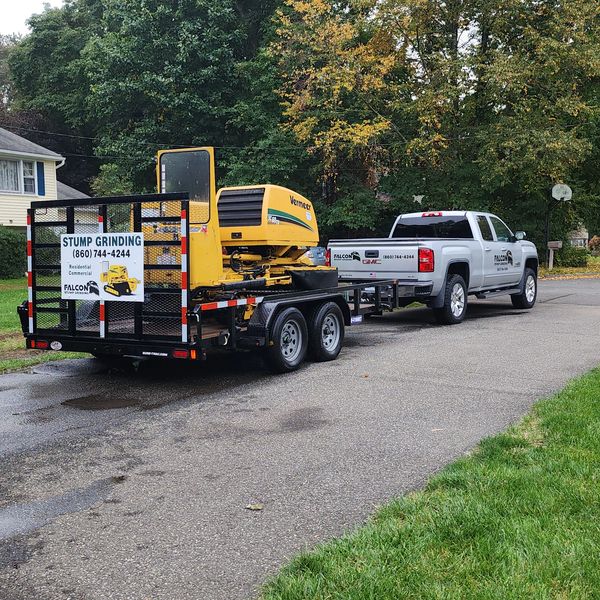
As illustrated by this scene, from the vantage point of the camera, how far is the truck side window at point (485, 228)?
14.3 m

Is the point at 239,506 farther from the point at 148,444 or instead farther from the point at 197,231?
the point at 197,231

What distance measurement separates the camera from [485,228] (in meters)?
14.4

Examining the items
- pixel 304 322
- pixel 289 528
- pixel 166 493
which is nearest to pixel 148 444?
pixel 166 493

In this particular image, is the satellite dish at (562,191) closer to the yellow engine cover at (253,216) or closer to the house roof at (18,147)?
the yellow engine cover at (253,216)

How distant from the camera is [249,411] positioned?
6762 mm

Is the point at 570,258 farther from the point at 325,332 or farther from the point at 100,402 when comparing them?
the point at 100,402

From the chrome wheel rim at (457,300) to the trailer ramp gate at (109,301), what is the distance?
7049 mm

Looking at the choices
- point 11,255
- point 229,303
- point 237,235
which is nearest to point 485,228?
point 237,235

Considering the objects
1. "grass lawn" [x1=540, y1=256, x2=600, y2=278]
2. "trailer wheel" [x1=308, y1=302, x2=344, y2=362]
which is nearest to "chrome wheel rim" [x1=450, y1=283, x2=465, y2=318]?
"trailer wheel" [x1=308, y1=302, x2=344, y2=362]

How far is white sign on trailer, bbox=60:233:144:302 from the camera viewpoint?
288 inches

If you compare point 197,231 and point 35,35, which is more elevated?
point 35,35

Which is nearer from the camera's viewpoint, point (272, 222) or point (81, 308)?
point (81, 308)

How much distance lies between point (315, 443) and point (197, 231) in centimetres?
294

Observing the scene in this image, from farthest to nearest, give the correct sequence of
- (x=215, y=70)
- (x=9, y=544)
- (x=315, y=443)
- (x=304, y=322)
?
A: 1. (x=215, y=70)
2. (x=304, y=322)
3. (x=315, y=443)
4. (x=9, y=544)
